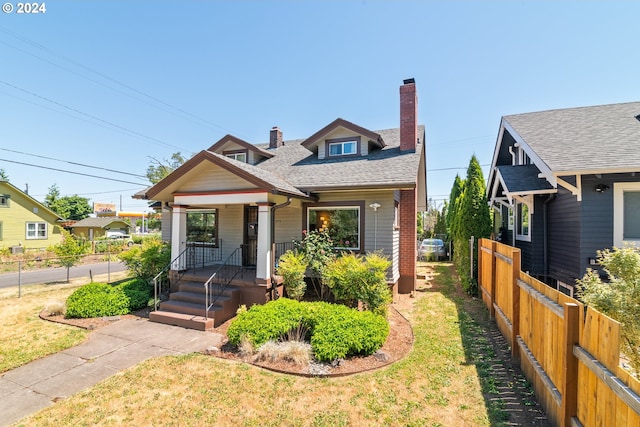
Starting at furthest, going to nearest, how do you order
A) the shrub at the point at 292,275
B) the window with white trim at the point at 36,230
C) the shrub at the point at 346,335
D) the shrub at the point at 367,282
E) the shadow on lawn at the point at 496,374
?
the window with white trim at the point at 36,230
the shrub at the point at 292,275
the shrub at the point at 367,282
the shrub at the point at 346,335
the shadow on lawn at the point at 496,374

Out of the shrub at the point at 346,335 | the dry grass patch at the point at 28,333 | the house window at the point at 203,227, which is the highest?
the house window at the point at 203,227

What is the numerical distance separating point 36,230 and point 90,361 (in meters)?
28.0

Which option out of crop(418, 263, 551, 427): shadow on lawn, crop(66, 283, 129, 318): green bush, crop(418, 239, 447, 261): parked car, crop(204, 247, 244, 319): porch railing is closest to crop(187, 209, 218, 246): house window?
crop(204, 247, 244, 319): porch railing

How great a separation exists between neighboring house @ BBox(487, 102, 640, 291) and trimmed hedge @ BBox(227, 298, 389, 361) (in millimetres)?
5532

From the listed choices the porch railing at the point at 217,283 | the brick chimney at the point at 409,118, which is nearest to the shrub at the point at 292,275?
the porch railing at the point at 217,283

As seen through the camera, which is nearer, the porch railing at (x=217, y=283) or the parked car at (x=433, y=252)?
the porch railing at (x=217, y=283)

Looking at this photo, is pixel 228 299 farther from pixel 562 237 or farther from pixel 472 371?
pixel 562 237

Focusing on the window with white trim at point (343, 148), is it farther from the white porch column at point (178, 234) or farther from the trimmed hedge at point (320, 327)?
the trimmed hedge at point (320, 327)

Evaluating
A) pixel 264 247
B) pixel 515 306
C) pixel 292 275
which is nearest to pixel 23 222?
pixel 264 247

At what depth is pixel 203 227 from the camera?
11.7 metres

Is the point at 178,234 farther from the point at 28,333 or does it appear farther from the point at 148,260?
the point at 28,333

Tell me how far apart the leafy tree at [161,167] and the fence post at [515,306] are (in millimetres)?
Result: 36800

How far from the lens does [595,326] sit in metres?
2.55

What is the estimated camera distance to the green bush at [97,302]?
7767 mm
